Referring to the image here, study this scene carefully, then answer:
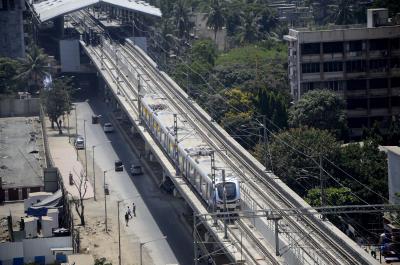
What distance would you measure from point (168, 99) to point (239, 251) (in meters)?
34.4

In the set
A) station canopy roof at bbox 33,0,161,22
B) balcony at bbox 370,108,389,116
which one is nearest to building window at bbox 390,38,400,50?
balcony at bbox 370,108,389,116

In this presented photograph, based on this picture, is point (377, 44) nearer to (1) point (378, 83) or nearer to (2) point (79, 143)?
(1) point (378, 83)

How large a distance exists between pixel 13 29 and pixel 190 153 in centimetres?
4384

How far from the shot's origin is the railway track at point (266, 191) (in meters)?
51.4

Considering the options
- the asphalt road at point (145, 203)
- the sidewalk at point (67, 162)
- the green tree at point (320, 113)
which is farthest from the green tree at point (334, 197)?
the green tree at point (320, 113)

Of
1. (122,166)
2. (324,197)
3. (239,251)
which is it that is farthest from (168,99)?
(239,251)

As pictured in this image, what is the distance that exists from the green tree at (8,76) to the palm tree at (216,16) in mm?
27934

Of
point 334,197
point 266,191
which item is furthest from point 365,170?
point 266,191

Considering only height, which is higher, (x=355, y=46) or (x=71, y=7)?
(x=71, y=7)

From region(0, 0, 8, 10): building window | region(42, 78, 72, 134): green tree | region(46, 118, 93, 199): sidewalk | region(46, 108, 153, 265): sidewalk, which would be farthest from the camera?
region(0, 0, 8, 10): building window

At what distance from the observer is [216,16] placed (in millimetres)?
123562

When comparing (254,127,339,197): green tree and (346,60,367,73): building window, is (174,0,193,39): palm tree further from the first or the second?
(254,127,339,197): green tree

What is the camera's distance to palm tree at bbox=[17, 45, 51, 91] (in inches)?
3949

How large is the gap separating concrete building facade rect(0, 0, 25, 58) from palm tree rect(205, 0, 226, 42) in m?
23.1
